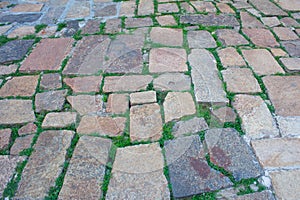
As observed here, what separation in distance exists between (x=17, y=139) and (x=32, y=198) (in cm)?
48

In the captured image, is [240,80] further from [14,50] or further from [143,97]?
[14,50]

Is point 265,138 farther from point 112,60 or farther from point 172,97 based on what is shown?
point 112,60

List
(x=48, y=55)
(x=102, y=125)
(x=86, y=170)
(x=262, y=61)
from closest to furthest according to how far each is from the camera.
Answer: (x=86, y=170) < (x=102, y=125) < (x=262, y=61) < (x=48, y=55)

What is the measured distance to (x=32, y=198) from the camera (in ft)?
4.68

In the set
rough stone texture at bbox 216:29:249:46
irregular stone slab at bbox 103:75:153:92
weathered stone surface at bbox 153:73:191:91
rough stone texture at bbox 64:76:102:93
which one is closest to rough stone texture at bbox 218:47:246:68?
rough stone texture at bbox 216:29:249:46

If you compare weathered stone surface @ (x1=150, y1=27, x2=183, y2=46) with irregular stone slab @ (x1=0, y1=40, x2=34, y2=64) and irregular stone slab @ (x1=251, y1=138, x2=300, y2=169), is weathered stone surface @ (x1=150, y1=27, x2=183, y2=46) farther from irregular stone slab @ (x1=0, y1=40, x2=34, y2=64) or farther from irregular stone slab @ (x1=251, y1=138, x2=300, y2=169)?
irregular stone slab @ (x1=251, y1=138, x2=300, y2=169)

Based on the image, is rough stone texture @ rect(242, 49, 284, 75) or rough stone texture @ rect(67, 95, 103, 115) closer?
rough stone texture @ rect(67, 95, 103, 115)

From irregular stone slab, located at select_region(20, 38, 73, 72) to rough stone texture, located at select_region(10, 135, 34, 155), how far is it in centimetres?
78

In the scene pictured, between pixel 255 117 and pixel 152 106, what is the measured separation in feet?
2.24

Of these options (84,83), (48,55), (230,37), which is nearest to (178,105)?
(84,83)

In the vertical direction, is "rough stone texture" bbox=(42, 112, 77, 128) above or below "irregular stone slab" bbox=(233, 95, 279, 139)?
below

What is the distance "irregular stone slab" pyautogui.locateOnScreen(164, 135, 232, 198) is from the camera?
1.44m

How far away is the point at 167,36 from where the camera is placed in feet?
9.03

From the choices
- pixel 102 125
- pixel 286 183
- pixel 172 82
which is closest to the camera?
pixel 286 183
